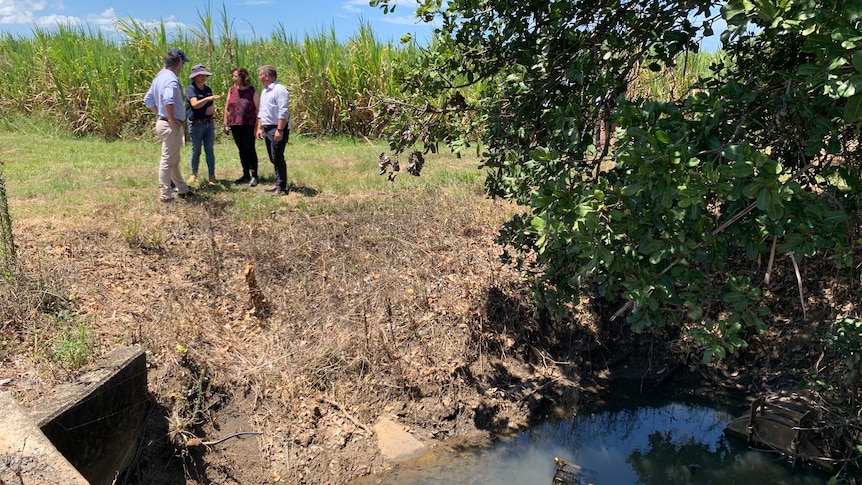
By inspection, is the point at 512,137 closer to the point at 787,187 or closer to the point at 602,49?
the point at 602,49

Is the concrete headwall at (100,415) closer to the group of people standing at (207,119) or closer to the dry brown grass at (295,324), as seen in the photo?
the dry brown grass at (295,324)

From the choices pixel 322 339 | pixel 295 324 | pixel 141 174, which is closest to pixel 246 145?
pixel 141 174

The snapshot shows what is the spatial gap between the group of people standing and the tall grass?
13.5 feet

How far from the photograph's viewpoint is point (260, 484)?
4.78m

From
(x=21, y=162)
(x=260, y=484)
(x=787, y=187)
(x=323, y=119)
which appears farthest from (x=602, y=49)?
(x=323, y=119)

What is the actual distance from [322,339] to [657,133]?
12.8 ft

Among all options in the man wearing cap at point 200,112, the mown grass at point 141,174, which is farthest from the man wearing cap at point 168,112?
the man wearing cap at point 200,112

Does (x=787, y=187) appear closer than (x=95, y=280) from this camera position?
Yes

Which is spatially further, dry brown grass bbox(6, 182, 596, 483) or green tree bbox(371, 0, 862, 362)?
dry brown grass bbox(6, 182, 596, 483)

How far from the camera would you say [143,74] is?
43.2ft

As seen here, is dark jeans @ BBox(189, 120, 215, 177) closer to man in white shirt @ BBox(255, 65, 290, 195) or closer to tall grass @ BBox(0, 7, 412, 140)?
man in white shirt @ BBox(255, 65, 290, 195)

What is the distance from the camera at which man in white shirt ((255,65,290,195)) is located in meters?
8.38

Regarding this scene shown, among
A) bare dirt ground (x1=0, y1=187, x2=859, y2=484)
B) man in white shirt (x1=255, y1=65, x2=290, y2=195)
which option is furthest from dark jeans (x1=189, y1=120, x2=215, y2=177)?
bare dirt ground (x1=0, y1=187, x2=859, y2=484)

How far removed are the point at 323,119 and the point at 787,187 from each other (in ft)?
39.8
